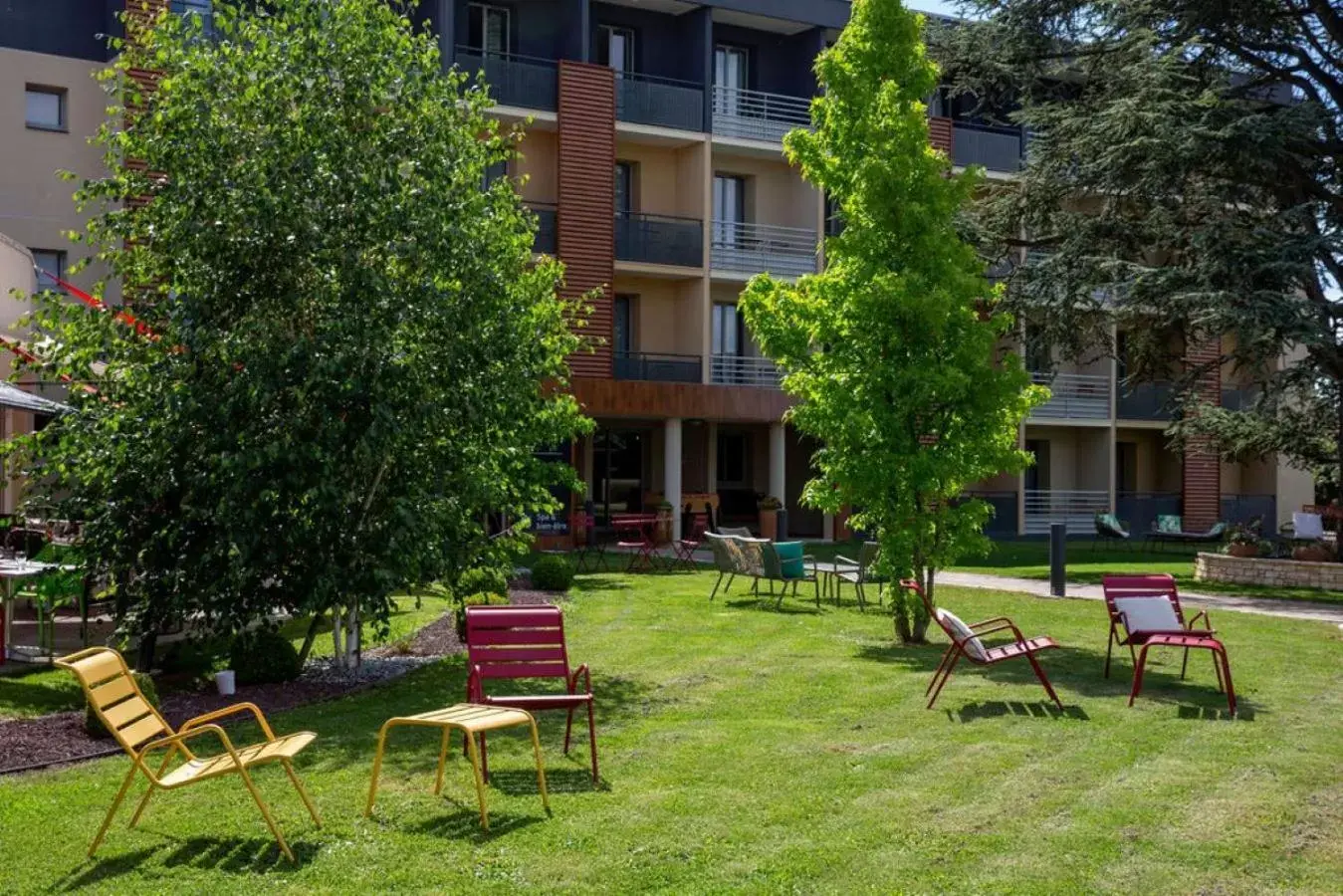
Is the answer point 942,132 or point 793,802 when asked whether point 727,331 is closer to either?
point 942,132

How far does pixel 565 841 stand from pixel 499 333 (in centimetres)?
609

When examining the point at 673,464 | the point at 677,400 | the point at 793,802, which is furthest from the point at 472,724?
the point at 673,464

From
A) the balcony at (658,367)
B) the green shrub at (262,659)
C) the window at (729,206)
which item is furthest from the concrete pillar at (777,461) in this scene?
the green shrub at (262,659)

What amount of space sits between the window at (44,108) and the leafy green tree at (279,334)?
1693 cm

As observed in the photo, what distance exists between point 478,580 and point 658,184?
71.1ft

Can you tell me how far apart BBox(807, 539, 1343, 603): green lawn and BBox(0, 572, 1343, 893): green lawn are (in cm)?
876

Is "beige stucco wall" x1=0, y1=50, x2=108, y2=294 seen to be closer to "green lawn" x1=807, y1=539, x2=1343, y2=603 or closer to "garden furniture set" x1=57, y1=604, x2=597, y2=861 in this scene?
"green lawn" x1=807, y1=539, x2=1343, y2=603

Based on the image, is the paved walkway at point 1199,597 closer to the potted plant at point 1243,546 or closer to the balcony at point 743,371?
the potted plant at point 1243,546

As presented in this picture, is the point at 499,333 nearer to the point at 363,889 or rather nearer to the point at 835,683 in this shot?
the point at 835,683

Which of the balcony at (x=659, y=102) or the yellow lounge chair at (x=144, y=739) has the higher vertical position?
the balcony at (x=659, y=102)

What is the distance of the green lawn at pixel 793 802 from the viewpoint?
19.8 ft

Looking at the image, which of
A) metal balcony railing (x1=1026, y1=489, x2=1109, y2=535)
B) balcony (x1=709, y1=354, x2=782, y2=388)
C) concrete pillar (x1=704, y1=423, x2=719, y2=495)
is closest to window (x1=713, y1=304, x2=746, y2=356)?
balcony (x1=709, y1=354, x2=782, y2=388)

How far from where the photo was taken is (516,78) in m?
30.0

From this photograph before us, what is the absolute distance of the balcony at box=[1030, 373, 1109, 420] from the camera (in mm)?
37406
